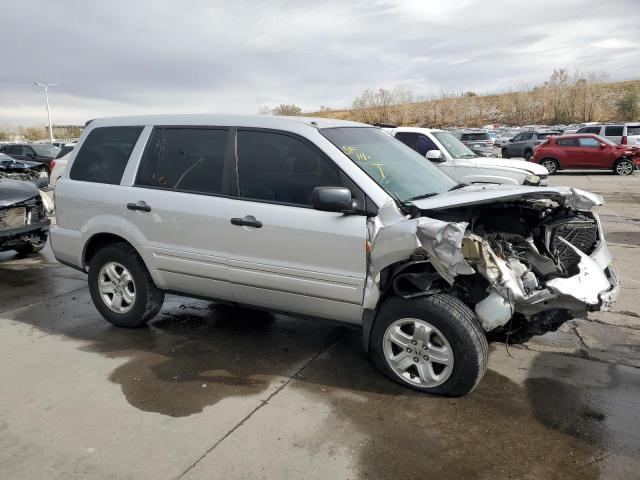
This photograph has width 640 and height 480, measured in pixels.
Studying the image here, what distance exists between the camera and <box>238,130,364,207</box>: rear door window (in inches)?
154

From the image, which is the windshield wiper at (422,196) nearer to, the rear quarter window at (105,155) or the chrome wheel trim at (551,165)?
the rear quarter window at (105,155)

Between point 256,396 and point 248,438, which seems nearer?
point 248,438

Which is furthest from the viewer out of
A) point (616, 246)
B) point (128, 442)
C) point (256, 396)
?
point (616, 246)

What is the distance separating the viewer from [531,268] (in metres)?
3.78

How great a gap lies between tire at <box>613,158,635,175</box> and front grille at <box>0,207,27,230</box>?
2015 cm

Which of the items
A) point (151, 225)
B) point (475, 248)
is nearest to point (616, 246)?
point (475, 248)

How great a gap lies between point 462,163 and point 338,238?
708cm

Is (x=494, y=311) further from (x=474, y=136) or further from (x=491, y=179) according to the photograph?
(x=474, y=136)

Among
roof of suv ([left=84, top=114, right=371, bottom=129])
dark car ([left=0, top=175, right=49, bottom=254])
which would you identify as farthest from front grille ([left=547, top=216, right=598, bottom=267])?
dark car ([left=0, top=175, right=49, bottom=254])

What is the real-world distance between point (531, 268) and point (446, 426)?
1.28 metres

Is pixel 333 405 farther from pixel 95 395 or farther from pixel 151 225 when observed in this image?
pixel 151 225

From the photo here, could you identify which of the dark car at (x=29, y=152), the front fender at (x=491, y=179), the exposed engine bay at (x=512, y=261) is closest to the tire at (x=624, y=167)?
the front fender at (x=491, y=179)

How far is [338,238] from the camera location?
3.71 metres

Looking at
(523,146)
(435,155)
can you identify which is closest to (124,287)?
(435,155)
